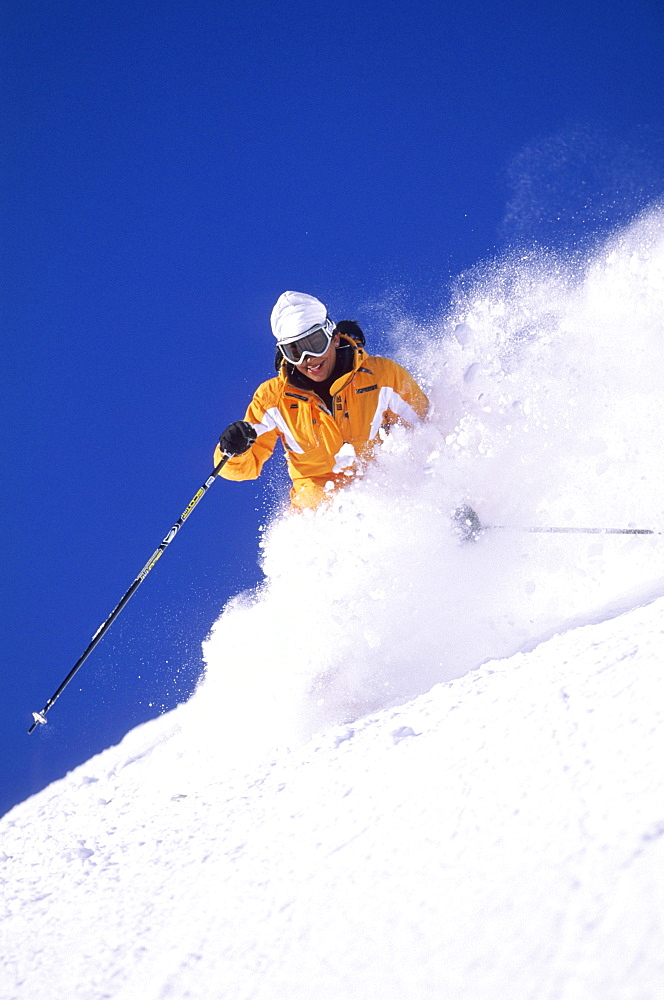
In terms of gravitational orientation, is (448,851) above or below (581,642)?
below

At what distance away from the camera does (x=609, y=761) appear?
114 centimetres

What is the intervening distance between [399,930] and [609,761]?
46 centimetres

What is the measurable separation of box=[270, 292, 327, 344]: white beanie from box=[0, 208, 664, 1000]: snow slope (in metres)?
0.93

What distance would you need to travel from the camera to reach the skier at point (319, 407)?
3.62 m

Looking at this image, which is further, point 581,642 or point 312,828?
point 581,642

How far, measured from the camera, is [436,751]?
1.58m

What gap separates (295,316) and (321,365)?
0.32 m

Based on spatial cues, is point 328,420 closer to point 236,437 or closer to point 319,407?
point 319,407

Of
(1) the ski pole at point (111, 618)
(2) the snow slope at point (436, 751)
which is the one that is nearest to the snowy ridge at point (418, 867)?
(2) the snow slope at point (436, 751)

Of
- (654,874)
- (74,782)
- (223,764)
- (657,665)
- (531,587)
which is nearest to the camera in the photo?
(654,874)

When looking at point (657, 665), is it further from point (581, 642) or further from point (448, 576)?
point (448, 576)

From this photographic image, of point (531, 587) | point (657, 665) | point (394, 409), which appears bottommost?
point (657, 665)

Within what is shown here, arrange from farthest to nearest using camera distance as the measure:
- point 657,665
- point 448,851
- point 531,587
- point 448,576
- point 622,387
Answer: point 622,387 < point 448,576 < point 531,587 < point 657,665 < point 448,851

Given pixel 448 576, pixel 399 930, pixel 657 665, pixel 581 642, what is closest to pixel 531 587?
pixel 448 576
